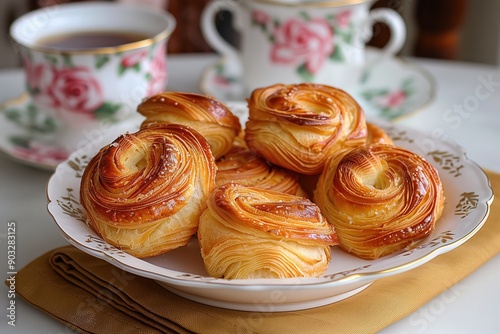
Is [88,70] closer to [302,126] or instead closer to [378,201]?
[302,126]

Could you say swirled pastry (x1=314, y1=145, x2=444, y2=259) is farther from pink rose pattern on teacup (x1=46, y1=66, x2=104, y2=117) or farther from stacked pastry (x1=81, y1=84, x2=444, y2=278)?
pink rose pattern on teacup (x1=46, y1=66, x2=104, y2=117)

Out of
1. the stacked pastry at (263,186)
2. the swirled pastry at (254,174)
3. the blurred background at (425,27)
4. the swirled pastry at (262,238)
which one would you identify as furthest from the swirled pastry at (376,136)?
the blurred background at (425,27)

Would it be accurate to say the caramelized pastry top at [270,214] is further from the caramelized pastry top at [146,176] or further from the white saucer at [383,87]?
the white saucer at [383,87]

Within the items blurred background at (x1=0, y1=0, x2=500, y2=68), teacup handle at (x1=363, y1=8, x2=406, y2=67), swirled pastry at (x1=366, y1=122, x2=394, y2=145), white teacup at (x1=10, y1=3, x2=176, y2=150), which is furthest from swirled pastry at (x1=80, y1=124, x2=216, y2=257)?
blurred background at (x1=0, y1=0, x2=500, y2=68)

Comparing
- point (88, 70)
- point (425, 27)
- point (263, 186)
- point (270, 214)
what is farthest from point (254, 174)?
point (425, 27)

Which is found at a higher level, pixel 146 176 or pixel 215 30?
pixel 146 176
